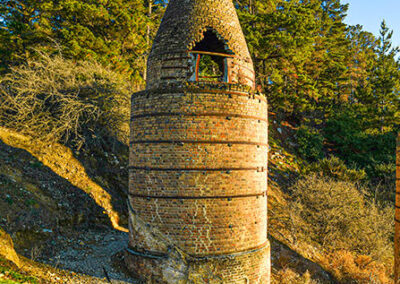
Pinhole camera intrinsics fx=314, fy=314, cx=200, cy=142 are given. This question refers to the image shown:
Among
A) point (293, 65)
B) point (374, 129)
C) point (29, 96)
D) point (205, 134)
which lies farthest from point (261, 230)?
point (374, 129)

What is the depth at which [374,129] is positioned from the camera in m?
27.2

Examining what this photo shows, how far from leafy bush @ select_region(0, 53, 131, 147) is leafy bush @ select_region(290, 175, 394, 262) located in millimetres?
9829

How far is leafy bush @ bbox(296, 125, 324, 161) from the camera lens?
24000mm

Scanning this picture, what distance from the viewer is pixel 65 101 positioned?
44.2 feet

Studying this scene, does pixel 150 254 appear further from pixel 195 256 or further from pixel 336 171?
pixel 336 171

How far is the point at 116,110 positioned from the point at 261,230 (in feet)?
31.6

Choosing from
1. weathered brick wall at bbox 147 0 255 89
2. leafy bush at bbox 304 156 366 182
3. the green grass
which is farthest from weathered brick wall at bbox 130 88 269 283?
leafy bush at bbox 304 156 366 182

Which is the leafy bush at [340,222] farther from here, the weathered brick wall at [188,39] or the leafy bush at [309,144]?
the weathered brick wall at [188,39]

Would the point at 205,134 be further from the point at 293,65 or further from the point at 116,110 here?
the point at 293,65

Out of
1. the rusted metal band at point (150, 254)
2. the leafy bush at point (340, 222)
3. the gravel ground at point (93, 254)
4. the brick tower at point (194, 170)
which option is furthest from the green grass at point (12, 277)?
the leafy bush at point (340, 222)

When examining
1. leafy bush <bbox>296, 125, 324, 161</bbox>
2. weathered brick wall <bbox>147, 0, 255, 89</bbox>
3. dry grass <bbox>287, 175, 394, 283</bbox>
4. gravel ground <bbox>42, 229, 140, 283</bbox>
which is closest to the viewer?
gravel ground <bbox>42, 229, 140, 283</bbox>

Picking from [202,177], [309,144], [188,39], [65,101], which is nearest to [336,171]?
[309,144]

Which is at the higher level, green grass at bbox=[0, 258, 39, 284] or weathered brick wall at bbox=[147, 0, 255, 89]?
weathered brick wall at bbox=[147, 0, 255, 89]

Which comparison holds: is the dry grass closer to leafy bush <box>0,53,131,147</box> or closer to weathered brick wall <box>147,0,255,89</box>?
weathered brick wall <box>147,0,255,89</box>
